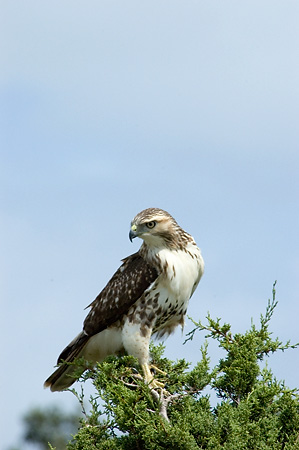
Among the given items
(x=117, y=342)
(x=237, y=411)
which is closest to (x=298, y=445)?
(x=237, y=411)

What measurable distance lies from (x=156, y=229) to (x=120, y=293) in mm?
749

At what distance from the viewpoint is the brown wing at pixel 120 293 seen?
8.21 meters

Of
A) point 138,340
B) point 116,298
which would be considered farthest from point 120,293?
point 138,340

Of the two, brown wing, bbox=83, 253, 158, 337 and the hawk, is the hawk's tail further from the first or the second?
brown wing, bbox=83, 253, 158, 337

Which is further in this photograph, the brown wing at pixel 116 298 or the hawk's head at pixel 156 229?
the brown wing at pixel 116 298

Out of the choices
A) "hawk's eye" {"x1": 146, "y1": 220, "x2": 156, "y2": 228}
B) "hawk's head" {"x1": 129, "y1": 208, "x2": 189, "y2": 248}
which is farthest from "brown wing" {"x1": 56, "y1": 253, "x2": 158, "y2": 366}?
"hawk's eye" {"x1": 146, "y1": 220, "x2": 156, "y2": 228}

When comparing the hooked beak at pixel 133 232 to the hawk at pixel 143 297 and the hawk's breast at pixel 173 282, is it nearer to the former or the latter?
the hawk at pixel 143 297

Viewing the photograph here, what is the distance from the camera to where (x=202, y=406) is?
23.2 ft

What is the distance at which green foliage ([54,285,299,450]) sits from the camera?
6586 millimetres

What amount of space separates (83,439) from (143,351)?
118 centimetres

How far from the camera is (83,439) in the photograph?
285 inches

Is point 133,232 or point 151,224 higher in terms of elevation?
point 151,224

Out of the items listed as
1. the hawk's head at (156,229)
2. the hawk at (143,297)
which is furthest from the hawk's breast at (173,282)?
the hawk's head at (156,229)

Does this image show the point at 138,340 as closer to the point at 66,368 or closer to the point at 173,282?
the point at 173,282
